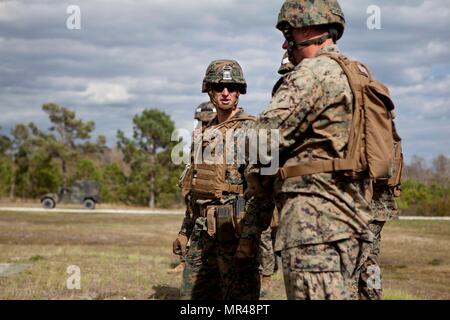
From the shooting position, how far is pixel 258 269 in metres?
5.53

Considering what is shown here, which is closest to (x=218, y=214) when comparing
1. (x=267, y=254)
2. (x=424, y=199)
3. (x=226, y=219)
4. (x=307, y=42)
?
(x=226, y=219)

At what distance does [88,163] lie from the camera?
52.3 metres

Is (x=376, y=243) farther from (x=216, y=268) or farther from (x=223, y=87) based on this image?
(x=223, y=87)

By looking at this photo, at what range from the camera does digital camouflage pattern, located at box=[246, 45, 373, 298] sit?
3.66 m

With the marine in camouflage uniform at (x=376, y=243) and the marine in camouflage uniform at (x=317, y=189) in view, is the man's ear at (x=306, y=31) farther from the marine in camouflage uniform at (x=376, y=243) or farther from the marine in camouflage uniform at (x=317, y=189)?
the marine in camouflage uniform at (x=376, y=243)

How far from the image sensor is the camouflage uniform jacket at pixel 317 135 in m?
3.67

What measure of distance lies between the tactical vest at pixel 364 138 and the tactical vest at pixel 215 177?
1835mm

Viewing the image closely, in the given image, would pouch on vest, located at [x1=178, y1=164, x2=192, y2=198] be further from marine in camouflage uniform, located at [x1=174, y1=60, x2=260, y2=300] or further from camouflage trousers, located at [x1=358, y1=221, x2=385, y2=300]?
camouflage trousers, located at [x1=358, y1=221, x2=385, y2=300]

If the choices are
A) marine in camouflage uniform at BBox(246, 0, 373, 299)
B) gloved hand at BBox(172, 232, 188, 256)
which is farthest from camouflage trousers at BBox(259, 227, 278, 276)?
marine in camouflage uniform at BBox(246, 0, 373, 299)

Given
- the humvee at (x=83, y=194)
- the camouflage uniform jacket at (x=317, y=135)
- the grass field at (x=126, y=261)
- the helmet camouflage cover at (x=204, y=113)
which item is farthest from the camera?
the humvee at (x=83, y=194)

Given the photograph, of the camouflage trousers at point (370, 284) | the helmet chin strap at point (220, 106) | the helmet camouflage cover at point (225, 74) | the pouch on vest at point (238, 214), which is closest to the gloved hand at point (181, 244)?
the pouch on vest at point (238, 214)
